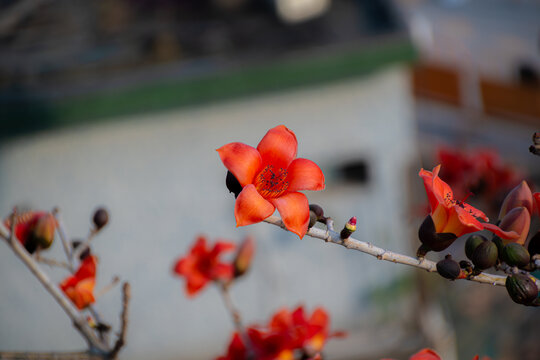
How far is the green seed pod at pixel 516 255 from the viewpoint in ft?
2.84

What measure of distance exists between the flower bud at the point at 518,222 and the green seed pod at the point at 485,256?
0.05 metres

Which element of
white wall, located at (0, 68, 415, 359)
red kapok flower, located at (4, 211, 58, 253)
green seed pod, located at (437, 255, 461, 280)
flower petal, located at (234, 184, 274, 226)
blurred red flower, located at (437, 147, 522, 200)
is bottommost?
white wall, located at (0, 68, 415, 359)

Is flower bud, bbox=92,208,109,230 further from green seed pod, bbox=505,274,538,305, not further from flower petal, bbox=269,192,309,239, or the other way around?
green seed pod, bbox=505,274,538,305

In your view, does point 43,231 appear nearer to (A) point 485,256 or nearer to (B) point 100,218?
(B) point 100,218

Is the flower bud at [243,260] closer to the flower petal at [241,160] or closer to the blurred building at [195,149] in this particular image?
the flower petal at [241,160]

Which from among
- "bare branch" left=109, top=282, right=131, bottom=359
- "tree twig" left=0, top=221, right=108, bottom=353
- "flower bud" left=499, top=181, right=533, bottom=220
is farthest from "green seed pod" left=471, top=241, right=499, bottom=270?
"tree twig" left=0, top=221, right=108, bottom=353

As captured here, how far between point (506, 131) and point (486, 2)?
5.57 meters

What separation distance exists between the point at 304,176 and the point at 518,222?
38 centimetres

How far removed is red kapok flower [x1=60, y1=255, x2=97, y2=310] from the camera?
45.8 inches

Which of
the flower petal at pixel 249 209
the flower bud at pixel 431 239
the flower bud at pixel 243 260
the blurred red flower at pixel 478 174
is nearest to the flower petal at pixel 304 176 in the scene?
the flower petal at pixel 249 209

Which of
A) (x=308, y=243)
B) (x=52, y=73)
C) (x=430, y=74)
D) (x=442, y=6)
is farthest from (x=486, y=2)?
(x=52, y=73)

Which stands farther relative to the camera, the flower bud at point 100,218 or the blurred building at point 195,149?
the blurred building at point 195,149

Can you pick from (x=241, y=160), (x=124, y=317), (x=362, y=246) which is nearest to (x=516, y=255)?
(x=362, y=246)

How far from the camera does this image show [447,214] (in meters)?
0.92
